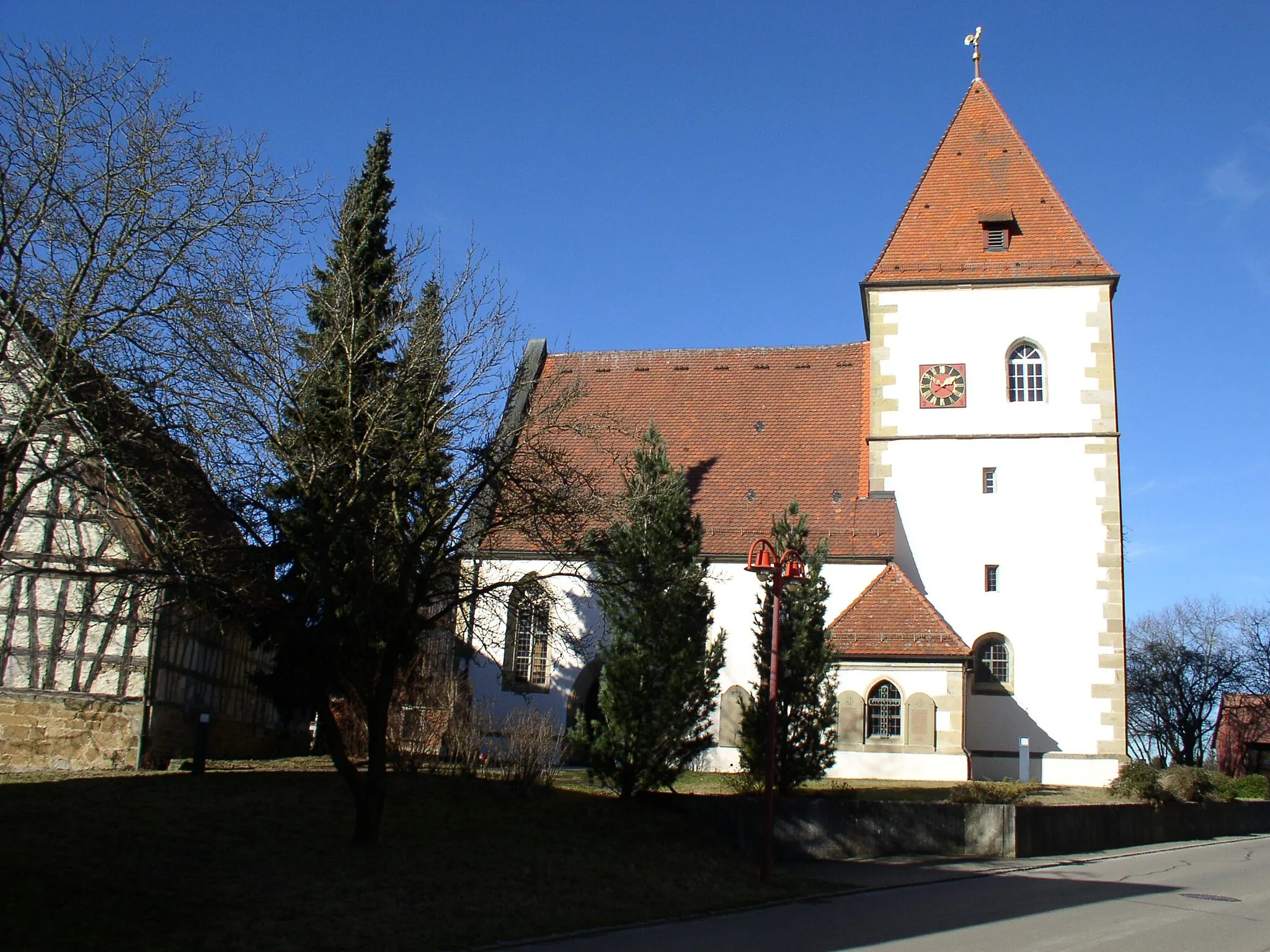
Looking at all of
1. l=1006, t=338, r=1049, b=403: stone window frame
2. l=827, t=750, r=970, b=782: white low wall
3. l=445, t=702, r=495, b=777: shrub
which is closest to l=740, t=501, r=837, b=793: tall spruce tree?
l=445, t=702, r=495, b=777: shrub

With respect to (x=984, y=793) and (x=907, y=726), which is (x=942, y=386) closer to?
(x=907, y=726)

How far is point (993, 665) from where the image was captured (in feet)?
78.4

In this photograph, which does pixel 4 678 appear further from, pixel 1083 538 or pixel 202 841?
pixel 1083 538

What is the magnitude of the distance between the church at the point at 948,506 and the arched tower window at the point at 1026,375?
4cm

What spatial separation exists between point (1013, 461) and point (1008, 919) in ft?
48.9

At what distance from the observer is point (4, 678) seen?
15734 mm

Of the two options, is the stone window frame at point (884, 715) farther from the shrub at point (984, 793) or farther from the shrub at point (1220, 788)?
the shrub at point (1220, 788)

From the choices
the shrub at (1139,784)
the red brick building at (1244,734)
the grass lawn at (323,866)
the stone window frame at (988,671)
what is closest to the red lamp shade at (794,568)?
the grass lawn at (323,866)

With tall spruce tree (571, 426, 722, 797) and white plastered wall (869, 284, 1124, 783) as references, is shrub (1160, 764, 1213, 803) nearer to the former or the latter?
white plastered wall (869, 284, 1124, 783)

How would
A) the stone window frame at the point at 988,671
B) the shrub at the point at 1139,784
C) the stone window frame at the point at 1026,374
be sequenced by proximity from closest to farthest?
the shrub at the point at 1139,784 → the stone window frame at the point at 988,671 → the stone window frame at the point at 1026,374

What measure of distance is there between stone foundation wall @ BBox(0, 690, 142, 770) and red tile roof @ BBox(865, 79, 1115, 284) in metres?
17.2

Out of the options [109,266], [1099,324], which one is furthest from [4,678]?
[1099,324]

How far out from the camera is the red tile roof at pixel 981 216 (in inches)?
1011

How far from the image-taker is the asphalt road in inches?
387
